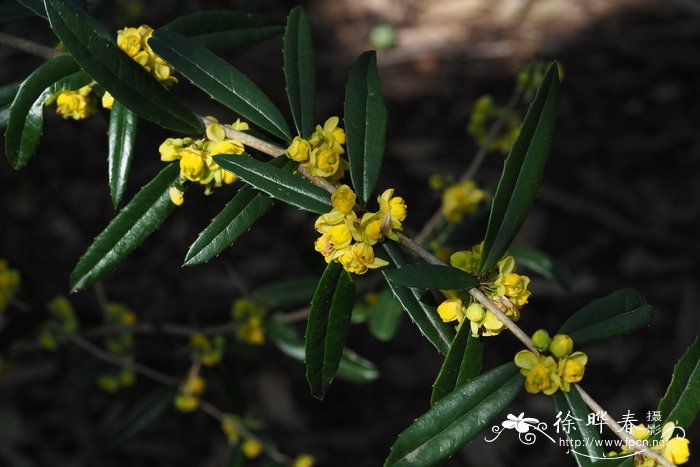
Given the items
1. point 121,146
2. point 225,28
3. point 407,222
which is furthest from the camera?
point 407,222

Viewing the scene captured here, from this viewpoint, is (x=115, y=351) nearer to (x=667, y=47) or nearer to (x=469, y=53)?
(x=469, y=53)

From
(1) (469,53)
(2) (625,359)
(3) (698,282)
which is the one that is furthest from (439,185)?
(1) (469,53)

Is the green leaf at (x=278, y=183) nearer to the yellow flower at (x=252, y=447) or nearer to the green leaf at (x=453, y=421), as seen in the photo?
the green leaf at (x=453, y=421)

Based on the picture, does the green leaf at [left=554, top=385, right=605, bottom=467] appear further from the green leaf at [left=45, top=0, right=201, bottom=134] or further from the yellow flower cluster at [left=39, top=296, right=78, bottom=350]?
the yellow flower cluster at [left=39, top=296, right=78, bottom=350]

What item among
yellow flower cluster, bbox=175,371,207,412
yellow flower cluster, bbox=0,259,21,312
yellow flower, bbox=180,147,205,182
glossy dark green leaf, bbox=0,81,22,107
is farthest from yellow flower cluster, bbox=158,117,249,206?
yellow flower cluster, bbox=175,371,207,412

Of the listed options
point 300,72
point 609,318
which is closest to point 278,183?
point 300,72

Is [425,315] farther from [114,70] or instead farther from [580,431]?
[114,70]
